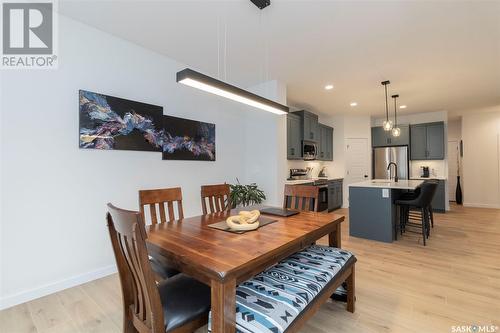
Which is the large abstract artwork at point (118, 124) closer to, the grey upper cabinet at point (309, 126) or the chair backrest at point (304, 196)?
the chair backrest at point (304, 196)

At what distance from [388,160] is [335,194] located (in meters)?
1.96

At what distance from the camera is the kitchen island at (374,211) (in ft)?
11.9

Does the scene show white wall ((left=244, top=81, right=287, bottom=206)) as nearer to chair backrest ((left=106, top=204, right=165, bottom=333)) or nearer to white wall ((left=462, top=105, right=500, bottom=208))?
chair backrest ((left=106, top=204, right=165, bottom=333))

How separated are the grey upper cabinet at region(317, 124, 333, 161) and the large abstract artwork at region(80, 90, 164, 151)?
4258 mm

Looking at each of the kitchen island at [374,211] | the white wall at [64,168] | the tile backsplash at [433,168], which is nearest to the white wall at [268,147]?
the kitchen island at [374,211]

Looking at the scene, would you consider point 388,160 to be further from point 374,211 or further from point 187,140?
point 187,140

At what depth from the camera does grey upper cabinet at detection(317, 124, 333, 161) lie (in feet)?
20.3

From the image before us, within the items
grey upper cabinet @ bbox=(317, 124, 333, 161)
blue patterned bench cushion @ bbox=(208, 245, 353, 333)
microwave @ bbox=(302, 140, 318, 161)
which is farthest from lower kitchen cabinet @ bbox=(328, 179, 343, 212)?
blue patterned bench cushion @ bbox=(208, 245, 353, 333)

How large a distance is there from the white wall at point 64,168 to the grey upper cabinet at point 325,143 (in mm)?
4195

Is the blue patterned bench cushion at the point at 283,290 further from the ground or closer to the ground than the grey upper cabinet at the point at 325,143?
closer to the ground

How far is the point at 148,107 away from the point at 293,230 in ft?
7.74

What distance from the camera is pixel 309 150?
5684 mm

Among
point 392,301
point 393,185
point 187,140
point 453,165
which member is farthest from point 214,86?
point 453,165

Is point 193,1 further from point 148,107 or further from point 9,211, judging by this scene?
point 9,211
